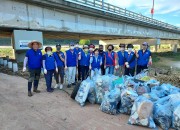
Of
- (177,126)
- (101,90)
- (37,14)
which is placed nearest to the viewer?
(177,126)

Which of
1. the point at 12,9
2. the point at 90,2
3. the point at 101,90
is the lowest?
the point at 101,90

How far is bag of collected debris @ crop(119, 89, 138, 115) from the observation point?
506 cm

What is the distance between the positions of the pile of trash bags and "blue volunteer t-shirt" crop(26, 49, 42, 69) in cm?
150

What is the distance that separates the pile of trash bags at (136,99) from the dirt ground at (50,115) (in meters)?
0.19

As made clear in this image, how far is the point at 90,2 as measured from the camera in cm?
1653

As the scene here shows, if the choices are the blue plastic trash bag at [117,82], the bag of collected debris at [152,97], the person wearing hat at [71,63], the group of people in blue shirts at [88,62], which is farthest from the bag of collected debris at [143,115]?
the person wearing hat at [71,63]

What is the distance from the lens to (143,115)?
4.46 meters

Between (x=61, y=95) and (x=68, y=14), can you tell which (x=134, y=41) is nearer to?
(x=68, y=14)

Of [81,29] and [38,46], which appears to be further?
[81,29]

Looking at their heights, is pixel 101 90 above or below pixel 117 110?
above

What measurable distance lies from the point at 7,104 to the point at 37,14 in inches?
325

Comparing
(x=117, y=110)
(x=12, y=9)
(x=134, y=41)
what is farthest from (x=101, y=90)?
(x=134, y=41)

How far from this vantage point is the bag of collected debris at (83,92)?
5.74m

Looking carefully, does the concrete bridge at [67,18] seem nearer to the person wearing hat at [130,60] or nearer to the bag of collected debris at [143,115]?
the person wearing hat at [130,60]
